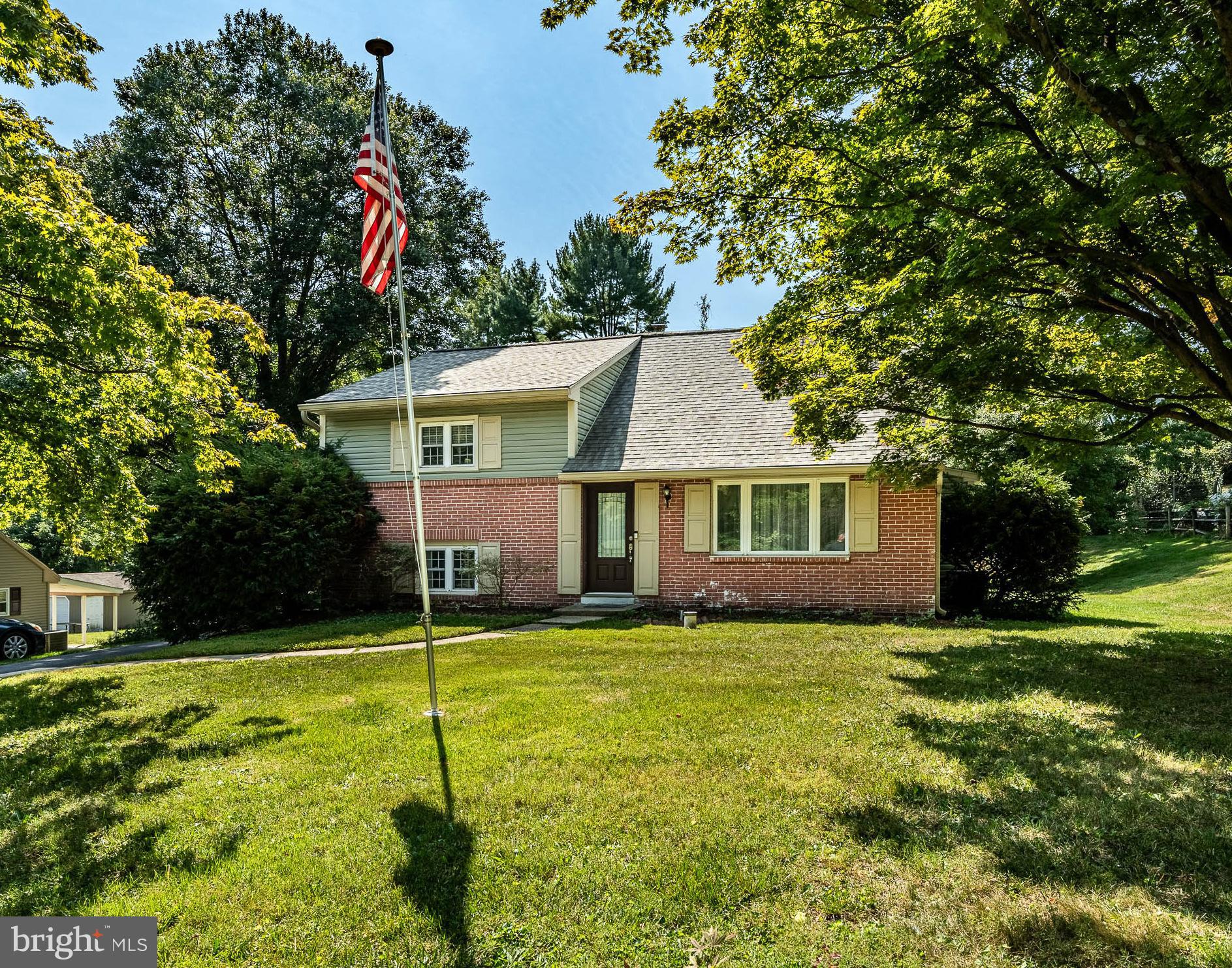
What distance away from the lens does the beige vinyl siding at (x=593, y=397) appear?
14.5 metres

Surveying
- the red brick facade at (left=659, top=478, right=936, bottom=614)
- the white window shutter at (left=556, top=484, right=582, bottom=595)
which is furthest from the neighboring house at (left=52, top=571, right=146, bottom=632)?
the red brick facade at (left=659, top=478, right=936, bottom=614)

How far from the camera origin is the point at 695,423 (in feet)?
46.8

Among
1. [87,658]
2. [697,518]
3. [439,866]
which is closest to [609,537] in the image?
[697,518]

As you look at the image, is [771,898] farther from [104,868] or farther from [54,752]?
[54,752]

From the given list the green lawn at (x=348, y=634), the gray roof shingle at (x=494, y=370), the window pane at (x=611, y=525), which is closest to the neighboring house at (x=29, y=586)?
the gray roof shingle at (x=494, y=370)

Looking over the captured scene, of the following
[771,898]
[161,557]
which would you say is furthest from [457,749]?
[161,557]

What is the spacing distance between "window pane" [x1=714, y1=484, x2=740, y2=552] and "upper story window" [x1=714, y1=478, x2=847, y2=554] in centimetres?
1

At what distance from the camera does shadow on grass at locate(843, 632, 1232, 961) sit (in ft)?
10.3

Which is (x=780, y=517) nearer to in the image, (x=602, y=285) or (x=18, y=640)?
(x=18, y=640)

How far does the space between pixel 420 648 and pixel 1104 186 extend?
9087 millimetres

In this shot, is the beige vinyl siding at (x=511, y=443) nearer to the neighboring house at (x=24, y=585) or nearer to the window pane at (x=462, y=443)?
the window pane at (x=462, y=443)

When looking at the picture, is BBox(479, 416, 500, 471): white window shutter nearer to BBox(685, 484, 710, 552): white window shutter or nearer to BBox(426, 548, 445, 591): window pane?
BBox(426, 548, 445, 591): window pane

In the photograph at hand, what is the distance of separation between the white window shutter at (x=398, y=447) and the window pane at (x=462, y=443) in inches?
42.6

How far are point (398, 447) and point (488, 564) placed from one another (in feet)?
12.1
